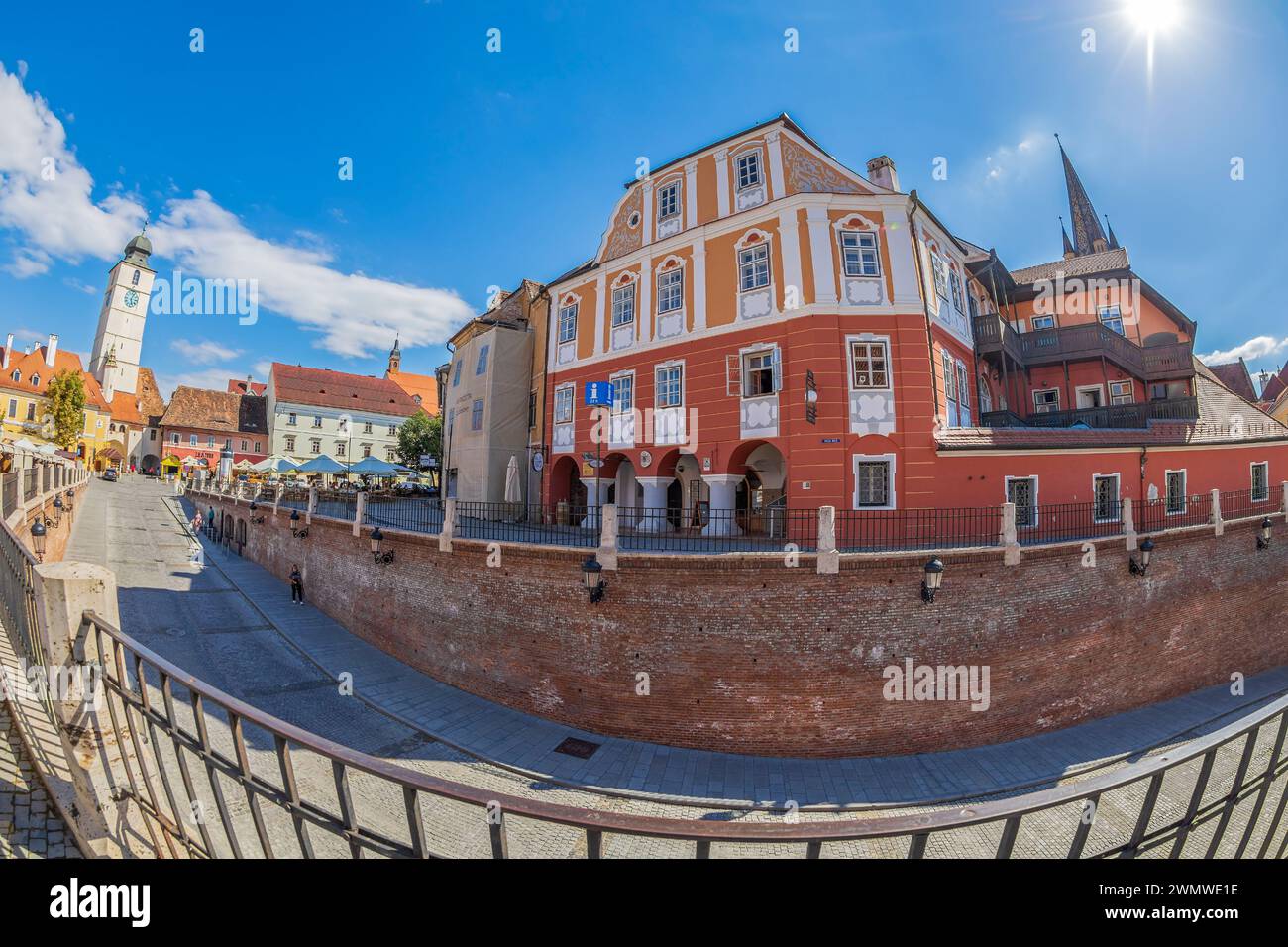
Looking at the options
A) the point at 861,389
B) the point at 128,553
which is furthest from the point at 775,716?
the point at 128,553

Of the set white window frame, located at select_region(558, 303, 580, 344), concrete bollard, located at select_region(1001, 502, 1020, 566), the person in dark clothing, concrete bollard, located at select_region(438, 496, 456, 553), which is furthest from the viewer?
white window frame, located at select_region(558, 303, 580, 344)

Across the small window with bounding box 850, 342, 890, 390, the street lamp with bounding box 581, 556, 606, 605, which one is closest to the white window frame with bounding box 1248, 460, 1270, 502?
the small window with bounding box 850, 342, 890, 390

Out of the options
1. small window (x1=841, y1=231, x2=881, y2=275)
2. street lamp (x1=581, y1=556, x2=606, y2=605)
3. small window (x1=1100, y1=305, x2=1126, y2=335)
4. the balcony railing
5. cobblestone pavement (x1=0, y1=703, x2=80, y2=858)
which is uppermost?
small window (x1=1100, y1=305, x2=1126, y2=335)

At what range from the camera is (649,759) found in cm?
922

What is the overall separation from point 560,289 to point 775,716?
18036 mm

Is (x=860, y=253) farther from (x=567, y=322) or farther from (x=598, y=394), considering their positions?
(x=567, y=322)

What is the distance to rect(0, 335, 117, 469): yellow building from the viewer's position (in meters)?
46.7

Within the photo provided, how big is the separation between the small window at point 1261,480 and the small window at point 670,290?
70.4 ft

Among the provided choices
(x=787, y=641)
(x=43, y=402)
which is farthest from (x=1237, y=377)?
(x=43, y=402)

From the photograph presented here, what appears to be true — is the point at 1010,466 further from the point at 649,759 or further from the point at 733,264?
the point at 649,759

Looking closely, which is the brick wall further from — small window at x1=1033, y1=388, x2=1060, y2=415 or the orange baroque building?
small window at x1=1033, y1=388, x2=1060, y2=415

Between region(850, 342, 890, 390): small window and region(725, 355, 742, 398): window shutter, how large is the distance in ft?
10.7

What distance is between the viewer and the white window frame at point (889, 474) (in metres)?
14.0

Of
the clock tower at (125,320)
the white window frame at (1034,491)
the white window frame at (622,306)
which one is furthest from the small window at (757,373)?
the clock tower at (125,320)
